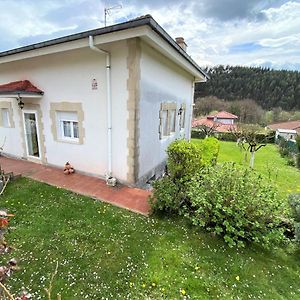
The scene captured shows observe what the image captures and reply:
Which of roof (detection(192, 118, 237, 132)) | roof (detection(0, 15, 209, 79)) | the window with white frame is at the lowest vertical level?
roof (detection(192, 118, 237, 132))

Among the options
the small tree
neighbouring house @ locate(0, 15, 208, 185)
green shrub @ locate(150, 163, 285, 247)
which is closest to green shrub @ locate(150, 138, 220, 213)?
green shrub @ locate(150, 163, 285, 247)

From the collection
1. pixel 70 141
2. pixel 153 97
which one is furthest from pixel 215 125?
pixel 70 141

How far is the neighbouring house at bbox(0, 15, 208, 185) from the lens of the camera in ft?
20.2

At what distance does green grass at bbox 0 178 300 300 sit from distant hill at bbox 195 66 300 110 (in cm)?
6502

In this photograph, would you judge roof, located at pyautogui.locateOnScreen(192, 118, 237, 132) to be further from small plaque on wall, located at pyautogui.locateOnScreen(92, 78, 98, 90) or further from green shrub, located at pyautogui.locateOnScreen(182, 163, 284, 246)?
green shrub, located at pyautogui.locateOnScreen(182, 163, 284, 246)

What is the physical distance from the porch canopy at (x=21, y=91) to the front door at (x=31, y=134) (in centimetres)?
115

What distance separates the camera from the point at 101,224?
5.01 metres

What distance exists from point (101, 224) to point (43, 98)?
5981 millimetres

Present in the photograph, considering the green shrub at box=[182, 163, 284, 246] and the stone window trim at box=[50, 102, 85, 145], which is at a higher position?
the stone window trim at box=[50, 102, 85, 145]

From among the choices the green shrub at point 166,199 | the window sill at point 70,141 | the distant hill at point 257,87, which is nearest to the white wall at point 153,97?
the green shrub at point 166,199

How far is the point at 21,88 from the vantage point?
305 inches

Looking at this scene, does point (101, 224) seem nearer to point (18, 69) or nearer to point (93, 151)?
point (93, 151)

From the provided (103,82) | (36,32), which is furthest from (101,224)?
(36,32)

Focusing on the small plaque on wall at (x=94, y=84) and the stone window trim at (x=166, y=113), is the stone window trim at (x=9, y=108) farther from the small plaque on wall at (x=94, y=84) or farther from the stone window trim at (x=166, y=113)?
the stone window trim at (x=166, y=113)
